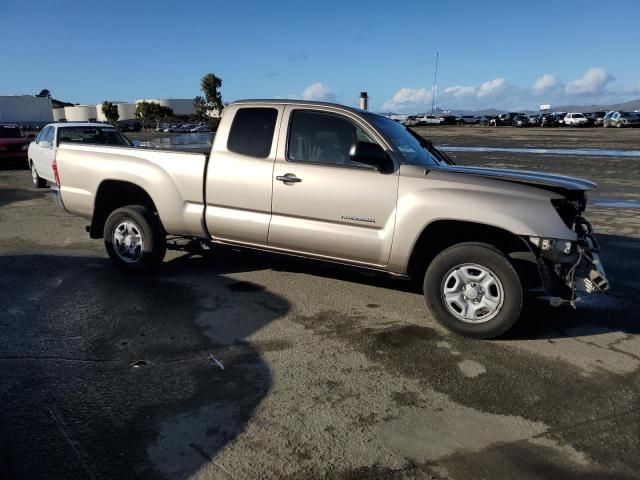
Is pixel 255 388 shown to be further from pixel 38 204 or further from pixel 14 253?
pixel 38 204

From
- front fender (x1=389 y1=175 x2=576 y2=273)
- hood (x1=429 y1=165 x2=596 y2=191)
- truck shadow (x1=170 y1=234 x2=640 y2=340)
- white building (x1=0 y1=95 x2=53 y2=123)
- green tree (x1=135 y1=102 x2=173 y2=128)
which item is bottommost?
truck shadow (x1=170 y1=234 x2=640 y2=340)

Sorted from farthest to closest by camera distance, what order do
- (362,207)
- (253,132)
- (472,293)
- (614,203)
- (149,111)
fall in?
(149,111), (614,203), (253,132), (362,207), (472,293)

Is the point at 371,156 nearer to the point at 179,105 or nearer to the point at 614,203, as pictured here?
the point at 614,203

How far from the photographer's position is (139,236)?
5.88 m

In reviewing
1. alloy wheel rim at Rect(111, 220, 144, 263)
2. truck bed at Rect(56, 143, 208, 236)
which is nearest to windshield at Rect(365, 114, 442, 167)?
truck bed at Rect(56, 143, 208, 236)

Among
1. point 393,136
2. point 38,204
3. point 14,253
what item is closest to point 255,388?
point 393,136

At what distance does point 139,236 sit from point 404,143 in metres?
3.10

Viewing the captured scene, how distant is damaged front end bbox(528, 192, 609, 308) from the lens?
13.5 feet

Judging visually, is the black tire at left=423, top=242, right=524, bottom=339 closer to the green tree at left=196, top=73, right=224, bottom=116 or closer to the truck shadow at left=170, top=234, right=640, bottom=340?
the truck shadow at left=170, top=234, right=640, bottom=340

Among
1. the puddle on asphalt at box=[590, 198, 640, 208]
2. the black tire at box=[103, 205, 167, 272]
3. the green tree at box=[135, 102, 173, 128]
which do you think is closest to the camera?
the black tire at box=[103, 205, 167, 272]

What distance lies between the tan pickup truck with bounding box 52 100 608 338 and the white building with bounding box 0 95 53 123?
306ft

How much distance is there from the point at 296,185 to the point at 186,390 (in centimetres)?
217

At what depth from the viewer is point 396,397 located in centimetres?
348

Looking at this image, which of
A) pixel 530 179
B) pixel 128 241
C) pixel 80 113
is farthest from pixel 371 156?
pixel 80 113
